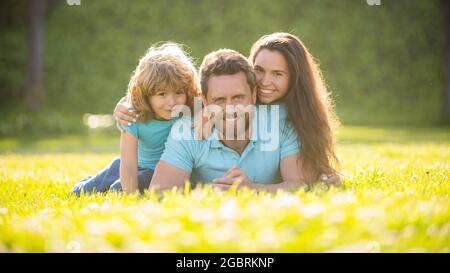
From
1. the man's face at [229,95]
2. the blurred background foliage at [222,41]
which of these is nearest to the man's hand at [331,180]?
the man's face at [229,95]

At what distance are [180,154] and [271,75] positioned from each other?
0.91 m

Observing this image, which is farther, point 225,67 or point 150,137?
point 150,137

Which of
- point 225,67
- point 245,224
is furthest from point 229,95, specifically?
point 245,224

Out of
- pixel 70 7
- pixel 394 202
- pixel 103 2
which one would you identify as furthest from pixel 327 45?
pixel 394 202

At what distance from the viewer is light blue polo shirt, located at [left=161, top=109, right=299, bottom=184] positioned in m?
3.62

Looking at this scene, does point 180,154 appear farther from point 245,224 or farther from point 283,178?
point 245,224

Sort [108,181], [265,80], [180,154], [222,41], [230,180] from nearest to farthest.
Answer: [230,180]
[180,154]
[265,80]
[108,181]
[222,41]

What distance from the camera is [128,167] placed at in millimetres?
3789

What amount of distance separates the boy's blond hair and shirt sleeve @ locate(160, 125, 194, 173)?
1.57ft

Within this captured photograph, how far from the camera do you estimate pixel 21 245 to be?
223 centimetres

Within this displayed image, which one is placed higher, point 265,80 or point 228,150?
point 265,80

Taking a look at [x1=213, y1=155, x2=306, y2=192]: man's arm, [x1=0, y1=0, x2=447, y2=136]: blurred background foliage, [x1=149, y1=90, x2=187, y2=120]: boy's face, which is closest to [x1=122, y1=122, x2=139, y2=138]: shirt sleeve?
[x1=149, y1=90, x2=187, y2=120]: boy's face

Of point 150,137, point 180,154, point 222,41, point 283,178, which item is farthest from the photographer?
point 222,41

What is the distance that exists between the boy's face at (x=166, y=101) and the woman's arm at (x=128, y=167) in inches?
12.6
